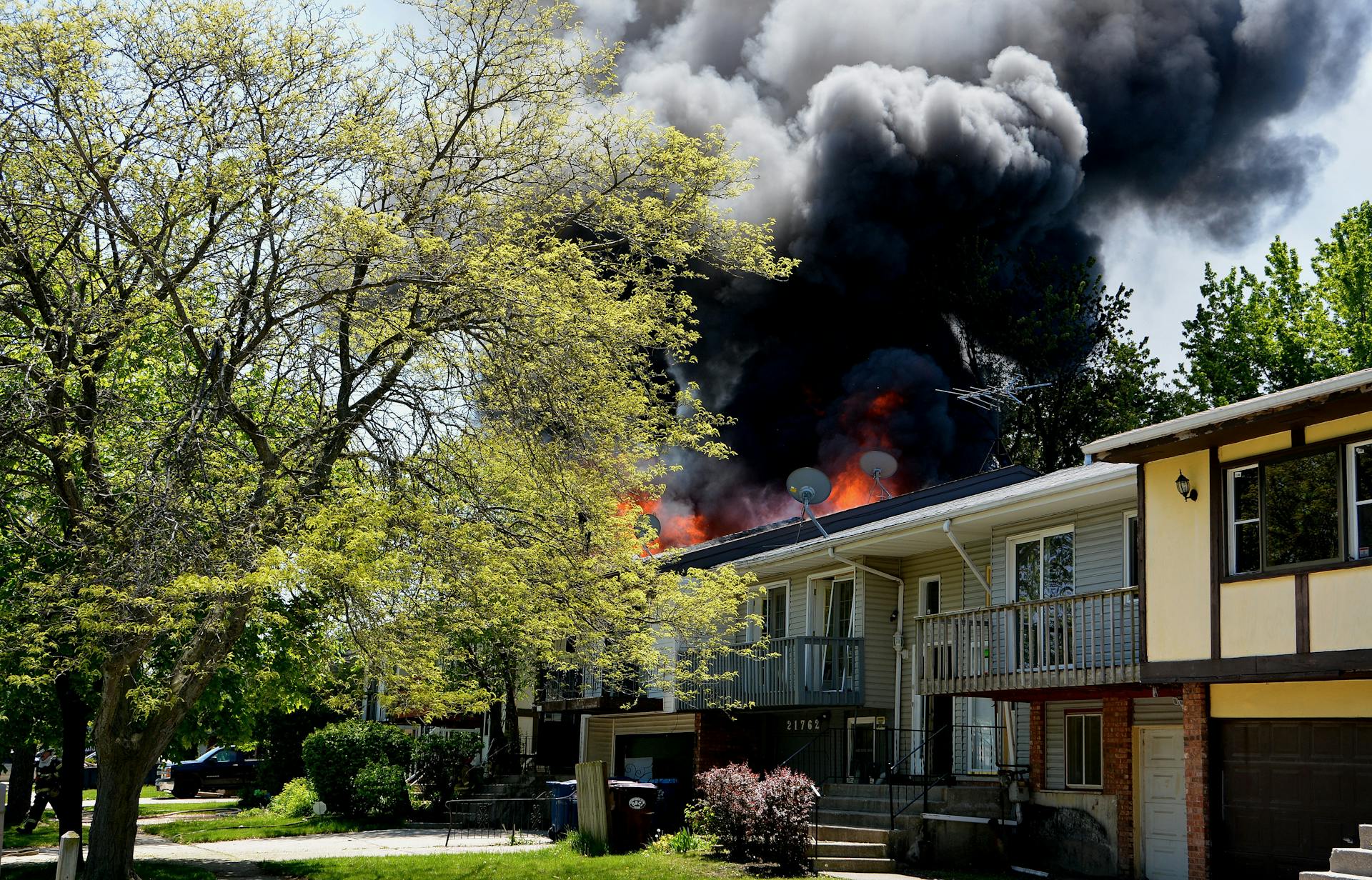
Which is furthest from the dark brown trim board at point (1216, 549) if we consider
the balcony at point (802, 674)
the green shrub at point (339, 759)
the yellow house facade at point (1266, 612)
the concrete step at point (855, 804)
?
the green shrub at point (339, 759)

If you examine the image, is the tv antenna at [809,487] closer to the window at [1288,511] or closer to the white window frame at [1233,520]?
the white window frame at [1233,520]

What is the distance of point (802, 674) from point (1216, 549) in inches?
428

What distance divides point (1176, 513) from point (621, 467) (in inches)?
278

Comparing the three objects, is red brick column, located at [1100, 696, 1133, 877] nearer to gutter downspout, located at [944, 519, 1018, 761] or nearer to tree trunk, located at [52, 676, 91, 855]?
gutter downspout, located at [944, 519, 1018, 761]

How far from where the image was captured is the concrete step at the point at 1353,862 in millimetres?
12078

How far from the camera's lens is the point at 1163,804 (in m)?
18.7

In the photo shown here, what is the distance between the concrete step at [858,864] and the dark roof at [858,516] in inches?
Result: 396

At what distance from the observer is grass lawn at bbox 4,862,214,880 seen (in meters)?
17.8

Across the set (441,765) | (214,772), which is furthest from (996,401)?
(214,772)

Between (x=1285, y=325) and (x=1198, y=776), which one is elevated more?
(x=1285, y=325)

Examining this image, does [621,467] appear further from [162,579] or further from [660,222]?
[162,579]

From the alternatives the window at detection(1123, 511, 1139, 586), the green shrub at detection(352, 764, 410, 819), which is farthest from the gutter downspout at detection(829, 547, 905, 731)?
the green shrub at detection(352, 764, 410, 819)

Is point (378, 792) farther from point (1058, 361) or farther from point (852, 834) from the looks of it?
point (1058, 361)

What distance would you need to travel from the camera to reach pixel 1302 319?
120 feet
